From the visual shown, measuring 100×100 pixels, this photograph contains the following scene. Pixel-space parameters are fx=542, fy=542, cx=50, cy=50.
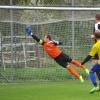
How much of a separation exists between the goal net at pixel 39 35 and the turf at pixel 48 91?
0.70 metres

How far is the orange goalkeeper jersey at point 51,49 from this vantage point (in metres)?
16.4

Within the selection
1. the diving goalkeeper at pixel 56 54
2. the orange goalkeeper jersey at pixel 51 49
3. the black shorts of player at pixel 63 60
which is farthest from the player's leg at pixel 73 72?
the orange goalkeeper jersey at pixel 51 49

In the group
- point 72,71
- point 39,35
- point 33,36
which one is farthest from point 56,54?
point 39,35

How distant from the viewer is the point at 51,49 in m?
16.5

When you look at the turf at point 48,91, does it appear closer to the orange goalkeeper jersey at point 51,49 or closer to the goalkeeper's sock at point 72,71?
the goalkeeper's sock at point 72,71

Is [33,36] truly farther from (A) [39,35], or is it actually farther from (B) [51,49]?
(A) [39,35]

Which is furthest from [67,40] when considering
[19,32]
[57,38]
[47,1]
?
[47,1]

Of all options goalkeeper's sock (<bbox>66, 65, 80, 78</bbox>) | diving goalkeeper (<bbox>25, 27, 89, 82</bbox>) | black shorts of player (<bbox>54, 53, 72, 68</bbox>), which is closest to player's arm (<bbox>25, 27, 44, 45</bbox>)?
diving goalkeeper (<bbox>25, 27, 89, 82</bbox>)

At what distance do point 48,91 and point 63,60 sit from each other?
2.15 m

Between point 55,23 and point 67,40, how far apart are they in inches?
27.0

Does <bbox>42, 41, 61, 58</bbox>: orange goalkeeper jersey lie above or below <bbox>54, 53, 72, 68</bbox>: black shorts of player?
above

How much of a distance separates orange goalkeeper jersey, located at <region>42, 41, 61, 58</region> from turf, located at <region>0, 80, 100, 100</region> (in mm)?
915

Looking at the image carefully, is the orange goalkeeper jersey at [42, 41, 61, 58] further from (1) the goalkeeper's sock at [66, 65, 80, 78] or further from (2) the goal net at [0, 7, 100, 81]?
(2) the goal net at [0, 7, 100, 81]

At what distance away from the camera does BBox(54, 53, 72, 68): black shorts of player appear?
16.6 metres
